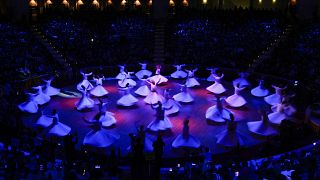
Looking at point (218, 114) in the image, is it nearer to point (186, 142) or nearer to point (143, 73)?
point (186, 142)

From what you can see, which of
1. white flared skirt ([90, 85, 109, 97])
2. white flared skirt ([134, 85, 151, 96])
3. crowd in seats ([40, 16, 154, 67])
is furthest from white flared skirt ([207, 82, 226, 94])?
crowd in seats ([40, 16, 154, 67])

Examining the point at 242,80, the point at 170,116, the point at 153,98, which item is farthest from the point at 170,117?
the point at 242,80

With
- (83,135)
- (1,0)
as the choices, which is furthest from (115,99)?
(1,0)

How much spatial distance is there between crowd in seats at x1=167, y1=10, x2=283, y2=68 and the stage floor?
14.1 ft

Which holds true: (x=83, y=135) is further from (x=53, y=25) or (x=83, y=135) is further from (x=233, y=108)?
(x=53, y=25)

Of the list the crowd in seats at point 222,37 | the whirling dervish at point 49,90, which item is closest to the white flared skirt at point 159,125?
the whirling dervish at point 49,90

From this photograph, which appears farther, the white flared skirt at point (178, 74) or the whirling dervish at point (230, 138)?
the white flared skirt at point (178, 74)

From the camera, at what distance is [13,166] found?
10.2 m

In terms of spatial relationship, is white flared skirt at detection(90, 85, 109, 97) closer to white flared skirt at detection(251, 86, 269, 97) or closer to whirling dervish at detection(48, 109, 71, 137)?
whirling dervish at detection(48, 109, 71, 137)

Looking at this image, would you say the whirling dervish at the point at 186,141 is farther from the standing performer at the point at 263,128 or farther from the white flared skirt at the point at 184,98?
the white flared skirt at the point at 184,98

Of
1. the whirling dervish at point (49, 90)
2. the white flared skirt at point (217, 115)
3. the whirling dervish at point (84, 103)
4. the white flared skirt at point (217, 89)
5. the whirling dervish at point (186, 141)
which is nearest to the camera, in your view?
the whirling dervish at point (186, 141)

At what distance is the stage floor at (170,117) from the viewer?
16.0 m

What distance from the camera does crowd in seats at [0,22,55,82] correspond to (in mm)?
22703

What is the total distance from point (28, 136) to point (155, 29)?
17985mm
